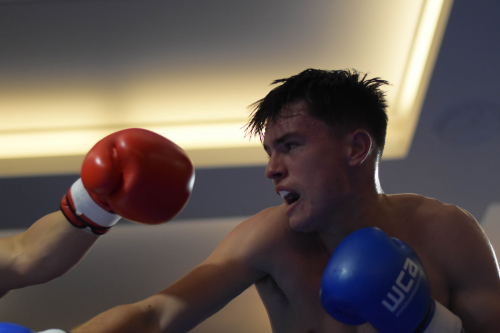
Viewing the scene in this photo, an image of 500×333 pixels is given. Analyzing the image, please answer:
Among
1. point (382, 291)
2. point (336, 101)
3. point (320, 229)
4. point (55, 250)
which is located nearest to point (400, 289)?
point (382, 291)

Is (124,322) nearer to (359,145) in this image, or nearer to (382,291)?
(382,291)

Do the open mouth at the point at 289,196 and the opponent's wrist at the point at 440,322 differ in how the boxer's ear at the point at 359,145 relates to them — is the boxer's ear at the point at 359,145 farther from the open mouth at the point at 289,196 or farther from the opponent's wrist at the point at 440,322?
the opponent's wrist at the point at 440,322

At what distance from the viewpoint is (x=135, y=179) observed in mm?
1030

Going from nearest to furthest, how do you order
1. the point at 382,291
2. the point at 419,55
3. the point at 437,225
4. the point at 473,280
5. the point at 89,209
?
1. the point at 382,291
2. the point at 89,209
3. the point at 473,280
4. the point at 437,225
5. the point at 419,55

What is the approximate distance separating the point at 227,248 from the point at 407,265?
644 millimetres

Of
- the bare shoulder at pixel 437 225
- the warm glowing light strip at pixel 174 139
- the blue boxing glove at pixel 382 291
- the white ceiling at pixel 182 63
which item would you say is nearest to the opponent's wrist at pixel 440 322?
→ the blue boxing glove at pixel 382 291

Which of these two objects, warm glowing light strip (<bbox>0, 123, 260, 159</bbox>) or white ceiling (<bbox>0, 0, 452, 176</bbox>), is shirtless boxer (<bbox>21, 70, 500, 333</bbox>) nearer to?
white ceiling (<bbox>0, 0, 452, 176</bbox>)

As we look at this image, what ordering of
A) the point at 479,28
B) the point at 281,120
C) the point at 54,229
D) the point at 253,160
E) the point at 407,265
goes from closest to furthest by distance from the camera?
1. the point at 407,265
2. the point at 54,229
3. the point at 281,120
4. the point at 479,28
5. the point at 253,160

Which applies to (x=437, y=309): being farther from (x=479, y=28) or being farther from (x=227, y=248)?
(x=479, y=28)

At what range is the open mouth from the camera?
130 cm

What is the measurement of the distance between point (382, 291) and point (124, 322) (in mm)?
665

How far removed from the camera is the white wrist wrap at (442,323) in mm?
918

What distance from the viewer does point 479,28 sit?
66.1 inches

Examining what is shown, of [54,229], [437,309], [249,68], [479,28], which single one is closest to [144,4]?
[249,68]
